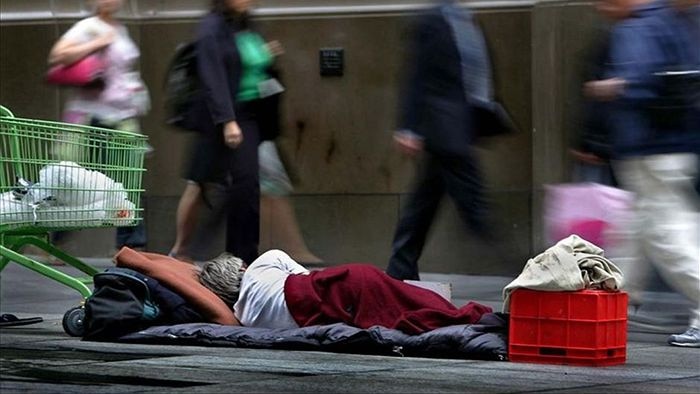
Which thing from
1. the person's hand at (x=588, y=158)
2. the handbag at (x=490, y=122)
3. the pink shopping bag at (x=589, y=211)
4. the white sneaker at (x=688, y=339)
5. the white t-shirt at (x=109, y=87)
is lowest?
the white sneaker at (x=688, y=339)

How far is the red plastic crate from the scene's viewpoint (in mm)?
7051

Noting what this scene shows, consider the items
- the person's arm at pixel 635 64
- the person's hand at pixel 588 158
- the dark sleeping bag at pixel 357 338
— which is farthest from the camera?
the person's hand at pixel 588 158

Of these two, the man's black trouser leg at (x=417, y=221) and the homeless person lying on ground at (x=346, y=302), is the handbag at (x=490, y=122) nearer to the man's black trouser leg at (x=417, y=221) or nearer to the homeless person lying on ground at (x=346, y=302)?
the man's black trouser leg at (x=417, y=221)

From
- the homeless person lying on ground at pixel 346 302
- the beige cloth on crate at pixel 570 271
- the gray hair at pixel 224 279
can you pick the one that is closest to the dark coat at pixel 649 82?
the beige cloth on crate at pixel 570 271

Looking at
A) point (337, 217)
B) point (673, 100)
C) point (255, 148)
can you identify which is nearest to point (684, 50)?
point (673, 100)

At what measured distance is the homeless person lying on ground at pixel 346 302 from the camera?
7.61 meters

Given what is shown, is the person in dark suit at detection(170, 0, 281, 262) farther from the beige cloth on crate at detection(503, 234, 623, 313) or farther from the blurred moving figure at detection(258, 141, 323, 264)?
the beige cloth on crate at detection(503, 234, 623, 313)

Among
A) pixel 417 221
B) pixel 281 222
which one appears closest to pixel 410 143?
pixel 417 221

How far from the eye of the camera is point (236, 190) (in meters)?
9.14

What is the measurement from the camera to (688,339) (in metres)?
7.85

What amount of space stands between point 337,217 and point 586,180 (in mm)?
2868

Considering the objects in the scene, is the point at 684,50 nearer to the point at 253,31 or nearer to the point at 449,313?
the point at 449,313

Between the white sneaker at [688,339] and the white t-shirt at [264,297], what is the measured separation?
1.84m

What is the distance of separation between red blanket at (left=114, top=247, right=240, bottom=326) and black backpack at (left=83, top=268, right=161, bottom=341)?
9cm
